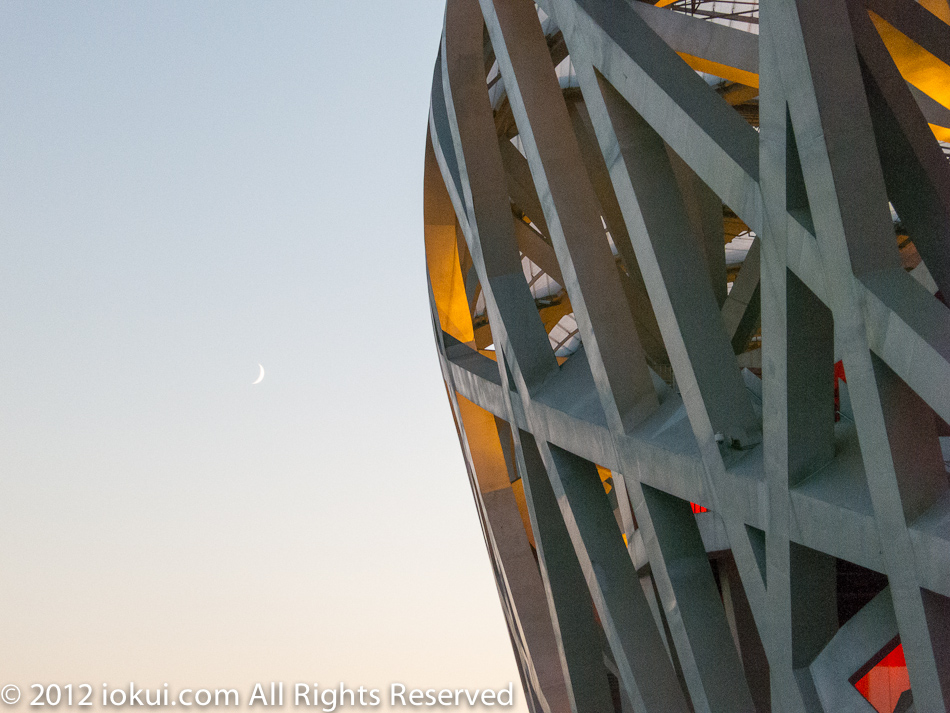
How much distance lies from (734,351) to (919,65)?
729 centimetres

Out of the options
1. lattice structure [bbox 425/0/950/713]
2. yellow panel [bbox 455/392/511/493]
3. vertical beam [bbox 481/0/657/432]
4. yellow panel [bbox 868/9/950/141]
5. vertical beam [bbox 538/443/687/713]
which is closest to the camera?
lattice structure [bbox 425/0/950/713]

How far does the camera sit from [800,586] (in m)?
6.44

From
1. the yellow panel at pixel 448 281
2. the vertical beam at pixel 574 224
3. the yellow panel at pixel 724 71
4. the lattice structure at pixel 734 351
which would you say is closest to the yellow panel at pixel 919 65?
the lattice structure at pixel 734 351

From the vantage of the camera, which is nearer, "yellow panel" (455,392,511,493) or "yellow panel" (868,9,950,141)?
"yellow panel" (868,9,950,141)

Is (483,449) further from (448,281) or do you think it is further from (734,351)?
(734,351)

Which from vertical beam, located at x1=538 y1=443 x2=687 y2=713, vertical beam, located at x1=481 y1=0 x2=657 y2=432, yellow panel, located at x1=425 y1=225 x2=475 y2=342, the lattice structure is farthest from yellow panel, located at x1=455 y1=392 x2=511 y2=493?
vertical beam, located at x1=481 y1=0 x2=657 y2=432

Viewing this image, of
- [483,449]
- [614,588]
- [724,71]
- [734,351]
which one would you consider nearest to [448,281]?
[483,449]

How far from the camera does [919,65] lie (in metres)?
13.0

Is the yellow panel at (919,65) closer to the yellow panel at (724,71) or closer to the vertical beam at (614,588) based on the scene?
the yellow panel at (724,71)

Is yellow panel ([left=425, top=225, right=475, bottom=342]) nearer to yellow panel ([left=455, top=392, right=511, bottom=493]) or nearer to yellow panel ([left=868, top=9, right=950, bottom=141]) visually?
yellow panel ([left=455, top=392, right=511, bottom=493])

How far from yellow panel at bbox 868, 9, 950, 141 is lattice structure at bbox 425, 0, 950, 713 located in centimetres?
5

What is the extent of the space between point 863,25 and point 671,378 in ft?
40.6

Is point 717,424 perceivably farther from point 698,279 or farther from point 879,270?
point 879,270

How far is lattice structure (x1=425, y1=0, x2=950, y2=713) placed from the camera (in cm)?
503
